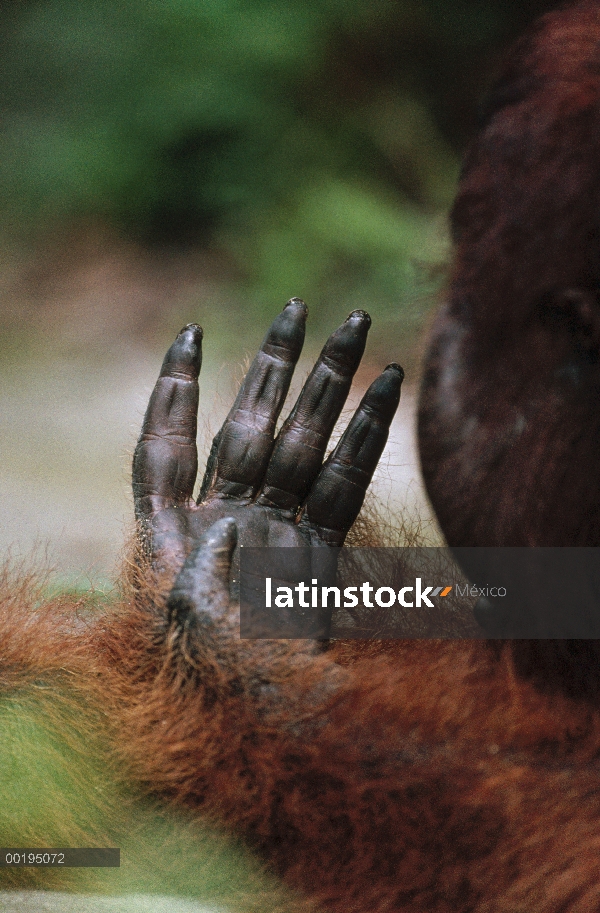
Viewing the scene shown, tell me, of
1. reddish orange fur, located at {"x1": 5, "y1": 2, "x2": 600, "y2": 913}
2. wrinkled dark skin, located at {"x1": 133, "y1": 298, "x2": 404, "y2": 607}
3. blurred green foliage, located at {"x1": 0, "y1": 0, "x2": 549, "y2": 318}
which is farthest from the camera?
blurred green foliage, located at {"x1": 0, "y1": 0, "x2": 549, "y2": 318}

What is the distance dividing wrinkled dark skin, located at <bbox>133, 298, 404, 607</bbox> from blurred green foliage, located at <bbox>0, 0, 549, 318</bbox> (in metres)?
0.71

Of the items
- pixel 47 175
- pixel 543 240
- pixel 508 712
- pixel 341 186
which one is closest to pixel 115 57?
pixel 47 175

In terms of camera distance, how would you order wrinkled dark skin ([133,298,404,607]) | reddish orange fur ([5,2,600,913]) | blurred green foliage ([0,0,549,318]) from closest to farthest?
reddish orange fur ([5,2,600,913]) < wrinkled dark skin ([133,298,404,607]) < blurred green foliage ([0,0,549,318])

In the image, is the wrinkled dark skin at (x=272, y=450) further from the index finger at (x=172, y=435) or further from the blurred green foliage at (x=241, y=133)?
Answer: the blurred green foliage at (x=241, y=133)

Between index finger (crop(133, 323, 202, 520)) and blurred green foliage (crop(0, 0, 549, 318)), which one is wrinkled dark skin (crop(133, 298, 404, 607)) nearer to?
index finger (crop(133, 323, 202, 520))

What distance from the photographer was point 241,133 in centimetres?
158

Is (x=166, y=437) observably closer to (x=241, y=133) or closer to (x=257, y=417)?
(x=257, y=417)

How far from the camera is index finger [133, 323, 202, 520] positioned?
77 centimetres

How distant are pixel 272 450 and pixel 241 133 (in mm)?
999

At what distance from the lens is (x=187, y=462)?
2.56 feet
